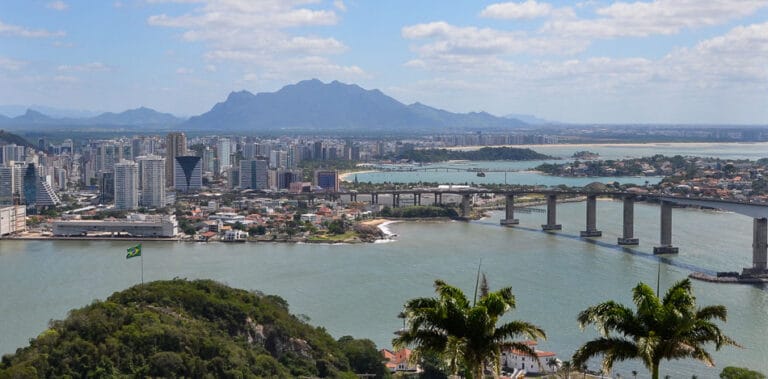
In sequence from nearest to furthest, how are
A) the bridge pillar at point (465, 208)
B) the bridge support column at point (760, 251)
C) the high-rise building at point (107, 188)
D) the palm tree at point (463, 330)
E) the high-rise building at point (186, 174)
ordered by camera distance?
the palm tree at point (463, 330)
the bridge support column at point (760, 251)
the bridge pillar at point (465, 208)
the high-rise building at point (107, 188)
the high-rise building at point (186, 174)

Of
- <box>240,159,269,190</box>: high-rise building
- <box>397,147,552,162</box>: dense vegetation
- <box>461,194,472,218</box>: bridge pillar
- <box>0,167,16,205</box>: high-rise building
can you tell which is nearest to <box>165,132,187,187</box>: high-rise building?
<box>240,159,269,190</box>: high-rise building

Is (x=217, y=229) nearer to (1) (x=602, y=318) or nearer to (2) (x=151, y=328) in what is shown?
(2) (x=151, y=328)

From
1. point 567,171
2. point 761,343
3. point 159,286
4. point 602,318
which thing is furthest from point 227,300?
point 567,171

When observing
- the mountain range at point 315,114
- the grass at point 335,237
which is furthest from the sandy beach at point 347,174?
the mountain range at point 315,114

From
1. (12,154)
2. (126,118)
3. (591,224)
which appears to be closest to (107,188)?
(12,154)

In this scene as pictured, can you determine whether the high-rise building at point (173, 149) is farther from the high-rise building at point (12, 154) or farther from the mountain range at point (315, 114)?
the mountain range at point (315, 114)

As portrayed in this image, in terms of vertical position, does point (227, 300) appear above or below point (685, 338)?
below

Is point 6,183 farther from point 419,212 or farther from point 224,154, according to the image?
point 224,154

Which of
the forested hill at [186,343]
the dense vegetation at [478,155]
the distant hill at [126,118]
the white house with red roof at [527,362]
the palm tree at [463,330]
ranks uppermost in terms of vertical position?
the distant hill at [126,118]
